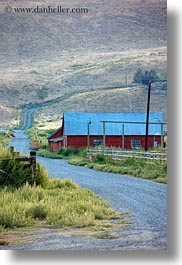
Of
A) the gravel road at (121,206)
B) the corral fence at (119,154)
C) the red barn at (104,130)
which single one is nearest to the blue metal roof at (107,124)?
the red barn at (104,130)

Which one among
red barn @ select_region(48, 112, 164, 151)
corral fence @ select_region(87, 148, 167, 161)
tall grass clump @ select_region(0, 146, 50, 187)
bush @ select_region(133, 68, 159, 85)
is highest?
bush @ select_region(133, 68, 159, 85)

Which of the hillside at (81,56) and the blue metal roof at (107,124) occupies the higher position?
the hillside at (81,56)

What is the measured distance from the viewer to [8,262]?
4125mm

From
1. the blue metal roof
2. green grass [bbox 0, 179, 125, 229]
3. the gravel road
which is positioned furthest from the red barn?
green grass [bbox 0, 179, 125, 229]

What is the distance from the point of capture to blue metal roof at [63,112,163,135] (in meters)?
4.27

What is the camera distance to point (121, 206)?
13.9 ft

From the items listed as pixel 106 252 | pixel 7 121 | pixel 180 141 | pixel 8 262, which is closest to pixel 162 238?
pixel 106 252

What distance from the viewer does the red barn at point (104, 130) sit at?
14.0ft

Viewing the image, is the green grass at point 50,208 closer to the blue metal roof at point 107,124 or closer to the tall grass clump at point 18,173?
the tall grass clump at point 18,173

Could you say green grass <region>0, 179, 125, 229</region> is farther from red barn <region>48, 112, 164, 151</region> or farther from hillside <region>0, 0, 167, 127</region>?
hillside <region>0, 0, 167, 127</region>

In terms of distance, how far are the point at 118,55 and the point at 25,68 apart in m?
0.62

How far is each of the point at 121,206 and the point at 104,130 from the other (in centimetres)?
51

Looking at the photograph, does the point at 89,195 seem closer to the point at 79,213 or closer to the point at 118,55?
the point at 79,213

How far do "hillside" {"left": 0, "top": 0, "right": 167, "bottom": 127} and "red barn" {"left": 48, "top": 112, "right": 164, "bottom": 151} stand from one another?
0.06 meters
